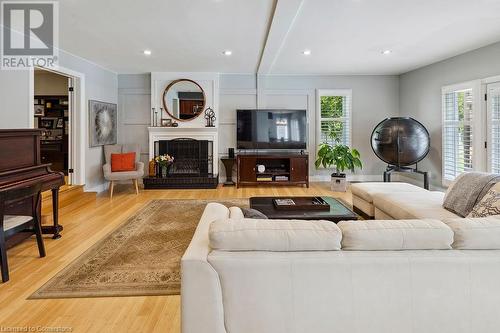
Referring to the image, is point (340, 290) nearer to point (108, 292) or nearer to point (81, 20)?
point (108, 292)

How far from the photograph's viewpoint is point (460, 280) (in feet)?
4.96

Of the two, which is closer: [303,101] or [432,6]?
[432,6]

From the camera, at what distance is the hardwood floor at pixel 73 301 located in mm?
2047

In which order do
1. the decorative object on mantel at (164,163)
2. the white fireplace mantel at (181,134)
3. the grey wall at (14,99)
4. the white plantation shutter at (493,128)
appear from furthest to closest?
the white fireplace mantel at (181,134) < the decorative object on mantel at (164,163) < the white plantation shutter at (493,128) < the grey wall at (14,99)

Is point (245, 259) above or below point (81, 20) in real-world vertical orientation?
below

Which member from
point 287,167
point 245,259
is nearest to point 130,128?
point 287,167

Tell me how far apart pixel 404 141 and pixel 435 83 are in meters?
1.28

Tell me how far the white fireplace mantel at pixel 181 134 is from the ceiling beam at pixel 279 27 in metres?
2.06

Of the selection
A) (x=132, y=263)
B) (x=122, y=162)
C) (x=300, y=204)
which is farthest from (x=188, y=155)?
(x=132, y=263)

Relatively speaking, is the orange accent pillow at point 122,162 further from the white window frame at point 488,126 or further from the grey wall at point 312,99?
the white window frame at point 488,126

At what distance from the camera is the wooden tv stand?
7062 millimetres

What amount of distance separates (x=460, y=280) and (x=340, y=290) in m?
0.55

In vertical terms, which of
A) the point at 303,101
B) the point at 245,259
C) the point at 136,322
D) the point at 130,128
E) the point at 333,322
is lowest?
the point at 136,322

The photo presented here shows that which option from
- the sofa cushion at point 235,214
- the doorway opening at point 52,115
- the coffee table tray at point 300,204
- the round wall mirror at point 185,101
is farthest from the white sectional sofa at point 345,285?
the doorway opening at point 52,115
